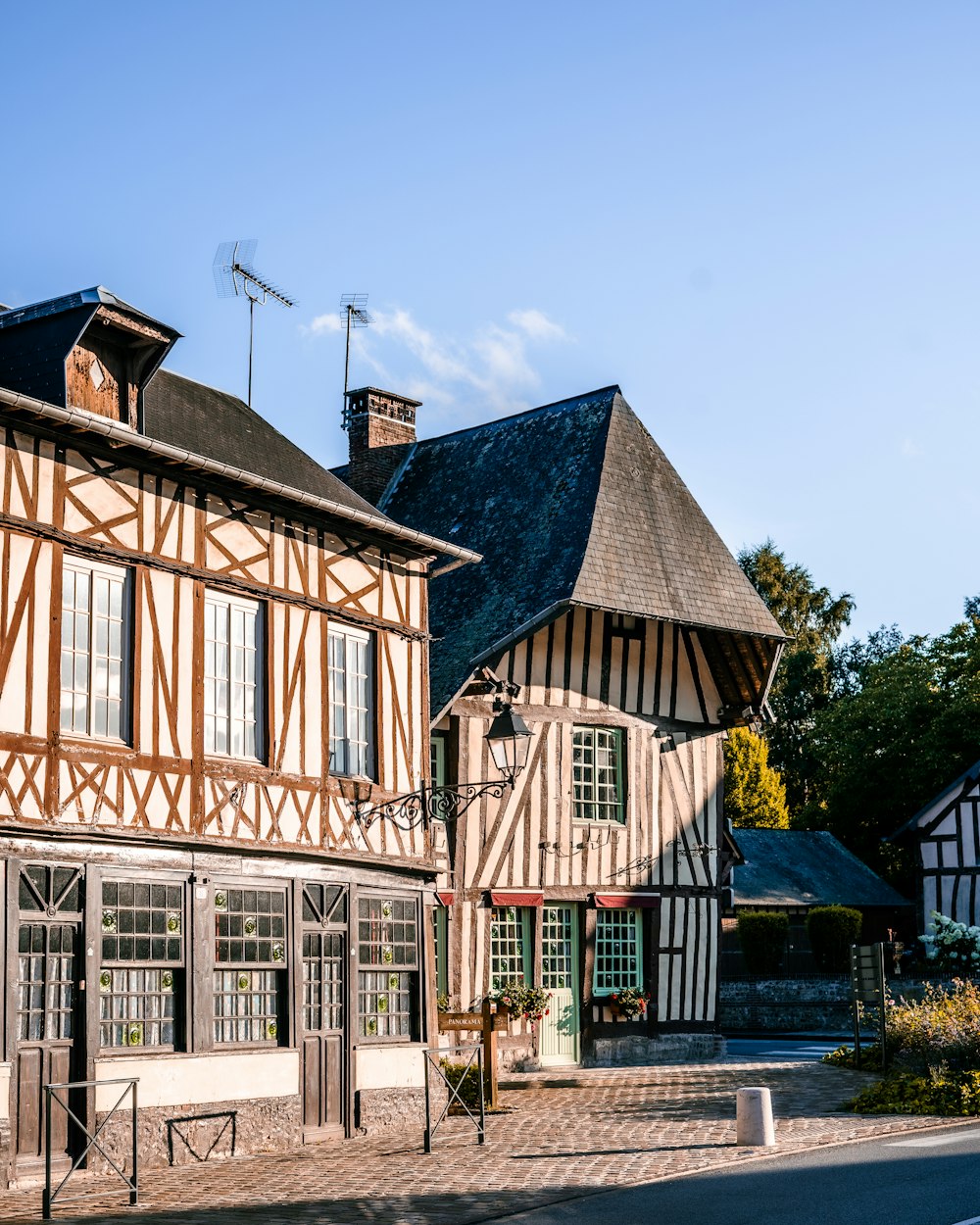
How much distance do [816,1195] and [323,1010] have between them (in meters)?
5.17

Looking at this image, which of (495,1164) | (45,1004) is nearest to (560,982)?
(495,1164)

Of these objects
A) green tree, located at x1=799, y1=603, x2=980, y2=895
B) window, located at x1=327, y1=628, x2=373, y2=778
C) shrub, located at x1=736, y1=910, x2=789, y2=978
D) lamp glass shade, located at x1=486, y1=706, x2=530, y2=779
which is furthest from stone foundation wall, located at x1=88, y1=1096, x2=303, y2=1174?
green tree, located at x1=799, y1=603, x2=980, y2=895

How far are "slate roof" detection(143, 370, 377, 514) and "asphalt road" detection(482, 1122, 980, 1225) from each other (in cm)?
688

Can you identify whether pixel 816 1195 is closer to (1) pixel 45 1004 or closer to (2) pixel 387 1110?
(1) pixel 45 1004

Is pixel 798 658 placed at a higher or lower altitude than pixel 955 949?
higher

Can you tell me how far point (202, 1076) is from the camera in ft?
38.9

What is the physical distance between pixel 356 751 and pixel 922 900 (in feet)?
65.4

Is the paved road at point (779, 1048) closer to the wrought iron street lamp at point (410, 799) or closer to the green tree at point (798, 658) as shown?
the wrought iron street lamp at point (410, 799)

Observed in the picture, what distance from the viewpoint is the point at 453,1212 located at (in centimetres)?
925

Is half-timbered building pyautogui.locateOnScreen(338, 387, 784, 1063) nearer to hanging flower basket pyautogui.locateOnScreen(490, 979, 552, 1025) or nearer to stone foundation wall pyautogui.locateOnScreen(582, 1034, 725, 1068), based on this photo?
stone foundation wall pyautogui.locateOnScreen(582, 1034, 725, 1068)

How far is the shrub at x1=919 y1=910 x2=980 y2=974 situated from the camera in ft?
89.8

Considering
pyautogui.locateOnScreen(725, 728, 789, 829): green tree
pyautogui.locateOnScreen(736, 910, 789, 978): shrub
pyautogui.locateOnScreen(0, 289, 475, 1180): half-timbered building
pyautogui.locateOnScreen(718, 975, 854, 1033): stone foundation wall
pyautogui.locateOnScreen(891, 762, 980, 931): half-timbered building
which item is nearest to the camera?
pyautogui.locateOnScreen(0, 289, 475, 1180): half-timbered building

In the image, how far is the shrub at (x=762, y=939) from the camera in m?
29.4

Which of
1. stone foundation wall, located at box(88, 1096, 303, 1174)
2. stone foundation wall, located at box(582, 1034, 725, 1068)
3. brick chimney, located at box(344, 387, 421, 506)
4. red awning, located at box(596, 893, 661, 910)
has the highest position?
brick chimney, located at box(344, 387, 421, 506)
